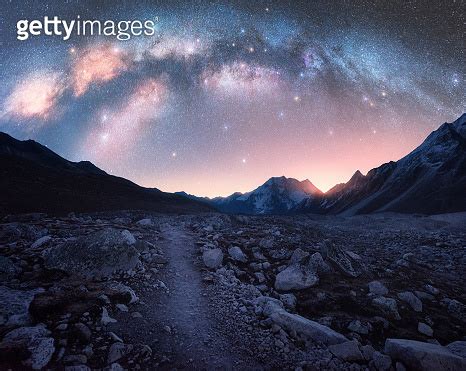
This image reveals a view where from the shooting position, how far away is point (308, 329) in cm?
531

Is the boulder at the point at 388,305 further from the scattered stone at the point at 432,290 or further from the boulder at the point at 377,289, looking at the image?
the scattered stone at the point at 432,290

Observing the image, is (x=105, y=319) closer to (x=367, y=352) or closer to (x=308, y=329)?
(x=308, y=329)

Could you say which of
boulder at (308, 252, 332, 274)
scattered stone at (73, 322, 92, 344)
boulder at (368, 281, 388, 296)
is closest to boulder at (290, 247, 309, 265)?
boulder at (308, 252, 332, 274)

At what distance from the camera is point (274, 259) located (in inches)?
406

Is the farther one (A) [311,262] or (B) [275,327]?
(A) [311,262]

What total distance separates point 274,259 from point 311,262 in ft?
5.22

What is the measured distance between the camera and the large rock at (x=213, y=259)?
30.8 feet

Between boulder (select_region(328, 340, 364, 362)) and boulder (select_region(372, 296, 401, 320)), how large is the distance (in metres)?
2.48

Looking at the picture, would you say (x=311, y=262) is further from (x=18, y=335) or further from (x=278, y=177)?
(x=278, y=177)

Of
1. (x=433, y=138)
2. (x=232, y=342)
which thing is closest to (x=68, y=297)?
(x=232, y=342)

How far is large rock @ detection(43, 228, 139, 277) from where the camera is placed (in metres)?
7.19

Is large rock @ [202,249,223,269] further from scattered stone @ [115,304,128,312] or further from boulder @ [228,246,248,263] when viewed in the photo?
scattered stone @ [115,304,128,312]

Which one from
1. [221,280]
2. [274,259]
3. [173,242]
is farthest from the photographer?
[173,242]

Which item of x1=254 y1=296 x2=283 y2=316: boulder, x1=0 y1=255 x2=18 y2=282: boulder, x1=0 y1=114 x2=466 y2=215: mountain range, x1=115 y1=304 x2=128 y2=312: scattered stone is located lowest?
x1=254 y1=296 x2=283 y2=316: boulder
